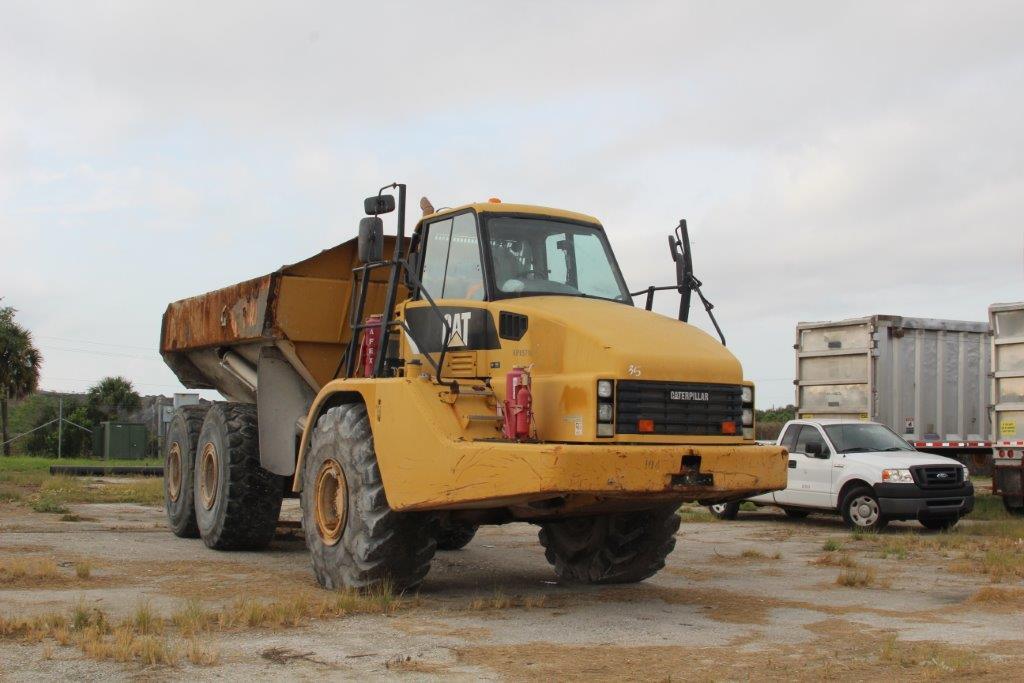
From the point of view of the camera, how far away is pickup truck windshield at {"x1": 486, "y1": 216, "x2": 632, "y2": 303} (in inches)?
385

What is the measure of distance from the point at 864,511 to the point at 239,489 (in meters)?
9.29

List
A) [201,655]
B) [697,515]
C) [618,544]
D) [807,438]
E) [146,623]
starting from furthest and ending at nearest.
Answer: [697,515], [807,438], [618,544], [146,623], [201,655]

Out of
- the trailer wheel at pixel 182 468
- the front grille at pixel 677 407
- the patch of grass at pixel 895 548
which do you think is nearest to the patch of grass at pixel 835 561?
the patch of grass at pixel 895 548

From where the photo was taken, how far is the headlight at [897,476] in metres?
17.2

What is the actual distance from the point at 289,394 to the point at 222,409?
1.04 meters

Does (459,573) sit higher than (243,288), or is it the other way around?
(243,288)

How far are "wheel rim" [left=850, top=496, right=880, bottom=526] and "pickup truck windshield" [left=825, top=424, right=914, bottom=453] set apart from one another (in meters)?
0.87

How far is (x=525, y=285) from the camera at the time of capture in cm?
977

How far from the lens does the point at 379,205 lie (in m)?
9.88

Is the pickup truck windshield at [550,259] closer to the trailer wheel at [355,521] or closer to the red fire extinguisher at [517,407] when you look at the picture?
the red fire extinguisher at [517,407]

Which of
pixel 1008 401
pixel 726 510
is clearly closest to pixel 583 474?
pixel 726 510

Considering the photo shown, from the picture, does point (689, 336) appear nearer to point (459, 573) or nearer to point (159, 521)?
point (459, 573)

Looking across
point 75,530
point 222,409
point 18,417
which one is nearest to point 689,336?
point 222,409

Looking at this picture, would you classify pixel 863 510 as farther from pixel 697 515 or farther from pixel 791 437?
pixel 697 515
